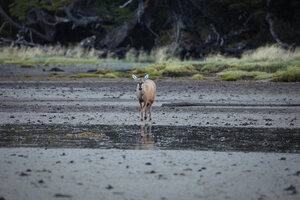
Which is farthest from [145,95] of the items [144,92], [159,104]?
[159,104]

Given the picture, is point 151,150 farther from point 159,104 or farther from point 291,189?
point 159,104

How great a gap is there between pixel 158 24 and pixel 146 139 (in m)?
50.0

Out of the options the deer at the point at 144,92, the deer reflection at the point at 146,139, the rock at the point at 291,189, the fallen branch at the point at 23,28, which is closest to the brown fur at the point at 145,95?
the deer at the point at 144,92

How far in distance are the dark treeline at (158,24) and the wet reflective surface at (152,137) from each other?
35.3m

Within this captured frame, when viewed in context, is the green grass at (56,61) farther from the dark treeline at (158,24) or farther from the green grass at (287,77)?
the green grass at (287,77)

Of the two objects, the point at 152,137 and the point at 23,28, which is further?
the point at 23,28

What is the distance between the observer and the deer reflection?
917 cm

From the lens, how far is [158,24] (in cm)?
5912

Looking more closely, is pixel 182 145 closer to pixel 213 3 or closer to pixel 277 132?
pixel 277 132

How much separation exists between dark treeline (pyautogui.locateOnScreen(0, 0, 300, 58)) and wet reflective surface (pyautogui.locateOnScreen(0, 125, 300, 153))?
1391 inches

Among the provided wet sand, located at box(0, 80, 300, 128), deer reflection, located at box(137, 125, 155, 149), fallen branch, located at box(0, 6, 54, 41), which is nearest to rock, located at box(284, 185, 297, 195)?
deer reflection, located at box(137, 125, 155, 149)

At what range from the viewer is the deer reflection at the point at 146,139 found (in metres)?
9.17

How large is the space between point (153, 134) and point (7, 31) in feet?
177

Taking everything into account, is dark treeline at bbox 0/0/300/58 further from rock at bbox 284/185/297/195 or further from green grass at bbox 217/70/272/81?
rock at bbox 284/185/297/195
